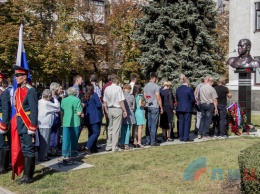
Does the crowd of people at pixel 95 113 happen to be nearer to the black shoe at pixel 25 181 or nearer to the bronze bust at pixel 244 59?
the black shoe at pixel 25 181

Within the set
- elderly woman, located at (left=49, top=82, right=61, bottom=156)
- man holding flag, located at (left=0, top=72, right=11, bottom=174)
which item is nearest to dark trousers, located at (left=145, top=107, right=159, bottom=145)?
elderly woman, located at (left=49, top=82, right=61, bottom=156)

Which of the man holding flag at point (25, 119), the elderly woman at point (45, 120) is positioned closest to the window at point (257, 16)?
the elderly woman at point (45, 120)

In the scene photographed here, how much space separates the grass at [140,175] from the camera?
6660mm

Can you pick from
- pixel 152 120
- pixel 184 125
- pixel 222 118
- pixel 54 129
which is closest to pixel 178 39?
pixel 222 118

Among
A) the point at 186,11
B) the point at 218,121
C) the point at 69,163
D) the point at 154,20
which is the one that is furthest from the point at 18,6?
the point at 69,163

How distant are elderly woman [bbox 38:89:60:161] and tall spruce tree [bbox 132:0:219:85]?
14.3m

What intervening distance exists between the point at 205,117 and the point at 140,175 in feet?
17.4

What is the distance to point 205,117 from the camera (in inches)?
484

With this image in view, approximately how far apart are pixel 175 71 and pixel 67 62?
10.5 metres

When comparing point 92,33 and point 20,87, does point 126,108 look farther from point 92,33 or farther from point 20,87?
point 92,33

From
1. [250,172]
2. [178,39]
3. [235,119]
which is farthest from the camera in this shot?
[178,39]

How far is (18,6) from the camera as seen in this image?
26250 mm

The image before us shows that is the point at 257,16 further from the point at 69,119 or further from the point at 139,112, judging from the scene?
the point at 69,119

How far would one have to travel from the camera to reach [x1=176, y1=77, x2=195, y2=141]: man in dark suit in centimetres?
1165
